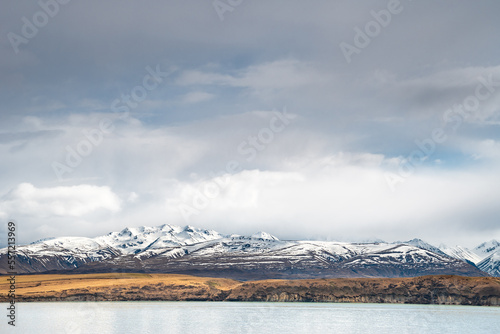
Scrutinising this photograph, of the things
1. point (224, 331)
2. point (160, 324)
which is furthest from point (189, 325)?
point (224, 331)

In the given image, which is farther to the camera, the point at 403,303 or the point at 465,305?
the point at 403,303

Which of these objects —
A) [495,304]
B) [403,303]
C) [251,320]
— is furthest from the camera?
[403,303]

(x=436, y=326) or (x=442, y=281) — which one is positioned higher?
(x=442, y=281)

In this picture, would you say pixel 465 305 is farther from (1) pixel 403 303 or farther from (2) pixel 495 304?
(1) pixel 403 303

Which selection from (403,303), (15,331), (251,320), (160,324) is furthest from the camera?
(403,303)

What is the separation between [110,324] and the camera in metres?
107

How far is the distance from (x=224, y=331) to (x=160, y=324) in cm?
2019

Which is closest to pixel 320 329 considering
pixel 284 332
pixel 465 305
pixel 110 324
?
pixel 284 332

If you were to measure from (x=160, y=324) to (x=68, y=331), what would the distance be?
72.3 ft

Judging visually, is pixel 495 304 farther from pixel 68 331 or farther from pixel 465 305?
pixel 68 331

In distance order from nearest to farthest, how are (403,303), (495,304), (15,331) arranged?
(15,331)
(495,304)
(403,303)

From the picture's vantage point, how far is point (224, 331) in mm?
95312

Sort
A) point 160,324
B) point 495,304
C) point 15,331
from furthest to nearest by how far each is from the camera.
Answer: point 495,304 < point 160,324 < point 15,331

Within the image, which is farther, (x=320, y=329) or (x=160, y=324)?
(x=160, y=324)
